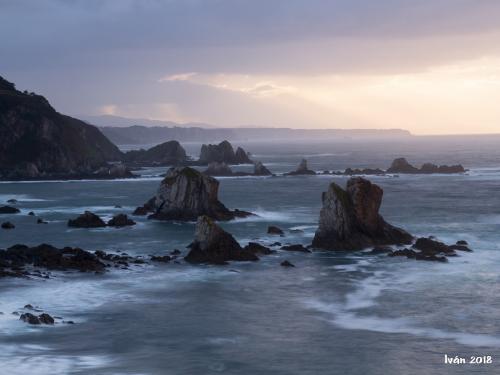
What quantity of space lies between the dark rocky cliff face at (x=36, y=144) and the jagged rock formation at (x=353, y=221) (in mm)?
100315

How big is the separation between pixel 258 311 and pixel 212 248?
16161mm

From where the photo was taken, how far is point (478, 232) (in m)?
75.2

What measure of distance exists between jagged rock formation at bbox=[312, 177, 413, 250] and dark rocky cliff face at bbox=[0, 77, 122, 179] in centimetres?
10031

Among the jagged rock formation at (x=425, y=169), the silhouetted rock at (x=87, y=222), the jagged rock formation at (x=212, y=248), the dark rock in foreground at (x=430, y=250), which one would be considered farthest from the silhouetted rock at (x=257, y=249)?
the jagged rock formation at (x=425, y=169)

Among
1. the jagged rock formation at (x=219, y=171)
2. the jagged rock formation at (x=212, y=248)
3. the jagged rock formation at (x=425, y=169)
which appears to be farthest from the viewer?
the jagged rock formation at (x=425, y=169)

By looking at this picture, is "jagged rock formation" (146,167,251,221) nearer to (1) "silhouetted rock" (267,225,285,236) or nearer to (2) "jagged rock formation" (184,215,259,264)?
(1) "silhouetted rock" (267,225,285,236)

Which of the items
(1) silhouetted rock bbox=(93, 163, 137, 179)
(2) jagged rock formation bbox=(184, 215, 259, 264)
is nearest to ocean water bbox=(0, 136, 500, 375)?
(2) jagged rock formation bbox=(184, 215, 259, 264)

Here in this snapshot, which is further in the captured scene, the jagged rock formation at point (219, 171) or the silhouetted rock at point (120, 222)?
the jagged rock formation at point (219, 171)

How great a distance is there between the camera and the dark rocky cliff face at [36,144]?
16100 cm

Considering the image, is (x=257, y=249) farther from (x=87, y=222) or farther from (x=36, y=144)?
(x=36, y=144)

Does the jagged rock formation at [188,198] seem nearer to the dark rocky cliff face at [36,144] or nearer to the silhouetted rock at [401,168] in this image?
the dark rocky cliff face at [36,144]

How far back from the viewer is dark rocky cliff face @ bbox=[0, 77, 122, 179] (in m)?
161

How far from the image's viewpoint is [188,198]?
86.2m

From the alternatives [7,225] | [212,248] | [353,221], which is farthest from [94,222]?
[353,221]
